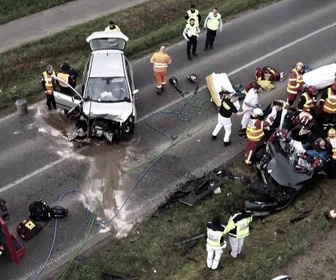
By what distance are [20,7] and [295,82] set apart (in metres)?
11.3

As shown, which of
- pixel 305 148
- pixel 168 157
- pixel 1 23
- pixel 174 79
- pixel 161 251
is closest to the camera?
pixel 161 251

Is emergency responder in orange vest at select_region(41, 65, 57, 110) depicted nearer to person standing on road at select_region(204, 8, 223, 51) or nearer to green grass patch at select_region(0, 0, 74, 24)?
person standing on road at select_region(204, 8, 223, 51)

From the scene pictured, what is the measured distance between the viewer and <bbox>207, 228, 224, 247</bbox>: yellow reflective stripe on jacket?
1047 cm

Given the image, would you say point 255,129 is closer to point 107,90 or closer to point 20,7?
point 107,90

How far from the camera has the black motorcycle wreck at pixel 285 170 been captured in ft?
41.7

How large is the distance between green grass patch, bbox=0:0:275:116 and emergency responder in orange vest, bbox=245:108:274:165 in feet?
21.3

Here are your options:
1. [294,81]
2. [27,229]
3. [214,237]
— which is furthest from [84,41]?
[214,237]

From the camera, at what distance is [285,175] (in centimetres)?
1278

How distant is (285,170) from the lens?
12852 mm

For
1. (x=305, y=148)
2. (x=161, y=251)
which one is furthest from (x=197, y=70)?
(x=161, y=251)

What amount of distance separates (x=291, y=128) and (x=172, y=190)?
356 cm

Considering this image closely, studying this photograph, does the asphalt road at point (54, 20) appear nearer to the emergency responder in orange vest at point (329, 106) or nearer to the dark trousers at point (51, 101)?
the dark trousers at point (51, 101)

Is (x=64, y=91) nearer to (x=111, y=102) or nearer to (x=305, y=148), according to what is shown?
(x=111, y=102)

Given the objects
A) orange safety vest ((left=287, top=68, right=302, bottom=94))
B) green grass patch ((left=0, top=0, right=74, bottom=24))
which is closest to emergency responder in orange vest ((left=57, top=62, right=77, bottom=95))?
green grass patch ((left=0, top=0, right=74, bottom=24))
